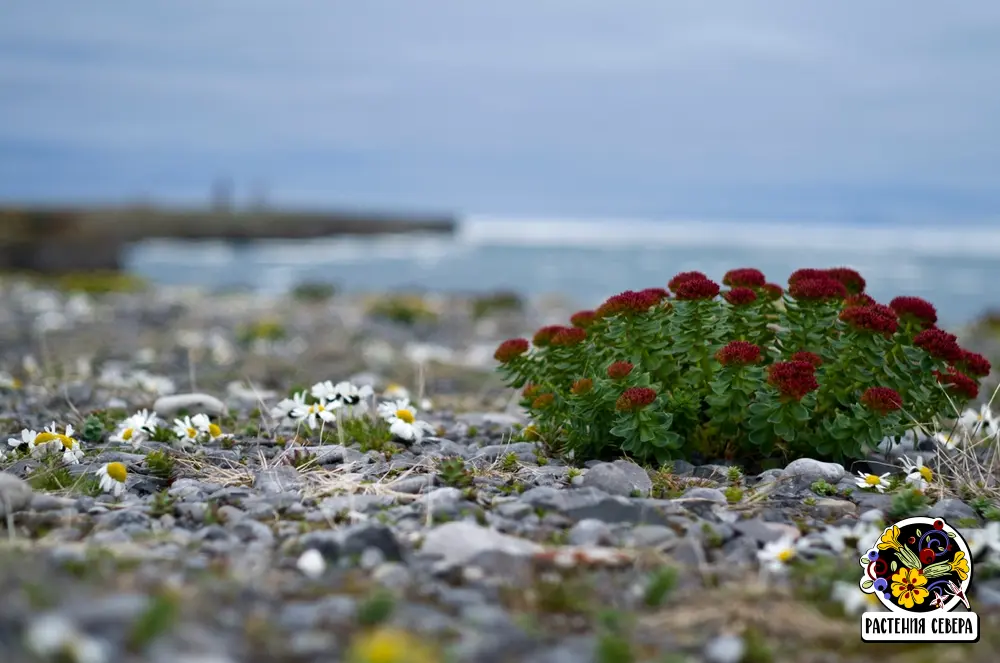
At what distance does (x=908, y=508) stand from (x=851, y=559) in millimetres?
445

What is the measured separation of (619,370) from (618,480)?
0.51 m

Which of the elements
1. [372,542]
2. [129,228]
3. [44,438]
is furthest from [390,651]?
[129,228]

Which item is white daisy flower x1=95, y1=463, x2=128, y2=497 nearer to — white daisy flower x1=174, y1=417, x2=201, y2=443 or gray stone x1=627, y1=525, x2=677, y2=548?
white daisy flower x1=174, y1=417, x2=201, y2=443

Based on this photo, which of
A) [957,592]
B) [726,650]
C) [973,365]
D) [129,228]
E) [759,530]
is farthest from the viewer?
[129,228]

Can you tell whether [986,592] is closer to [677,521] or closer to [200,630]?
[677,521]

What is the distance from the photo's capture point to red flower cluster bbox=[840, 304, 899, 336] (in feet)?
13.2

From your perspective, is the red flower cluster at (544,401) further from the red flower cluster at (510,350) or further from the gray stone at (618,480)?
the gray stone at (618,480)

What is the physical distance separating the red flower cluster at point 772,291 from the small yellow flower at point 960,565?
4.99 feet

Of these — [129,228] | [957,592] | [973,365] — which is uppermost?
[973,365]

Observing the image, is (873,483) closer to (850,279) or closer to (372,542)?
(850,279)

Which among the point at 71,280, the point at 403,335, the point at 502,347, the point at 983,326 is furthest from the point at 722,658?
the point at 71,280

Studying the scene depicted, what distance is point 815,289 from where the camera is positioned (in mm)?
4176

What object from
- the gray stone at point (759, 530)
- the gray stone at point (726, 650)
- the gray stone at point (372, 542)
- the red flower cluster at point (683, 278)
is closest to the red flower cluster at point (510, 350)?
the red flower cluster at point (683, 278)

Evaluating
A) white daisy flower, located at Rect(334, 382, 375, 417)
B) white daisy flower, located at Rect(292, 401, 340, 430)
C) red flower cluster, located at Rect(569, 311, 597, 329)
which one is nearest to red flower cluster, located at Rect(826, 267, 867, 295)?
red flower cluster, located at Rect(569, 311, 597, 329)
